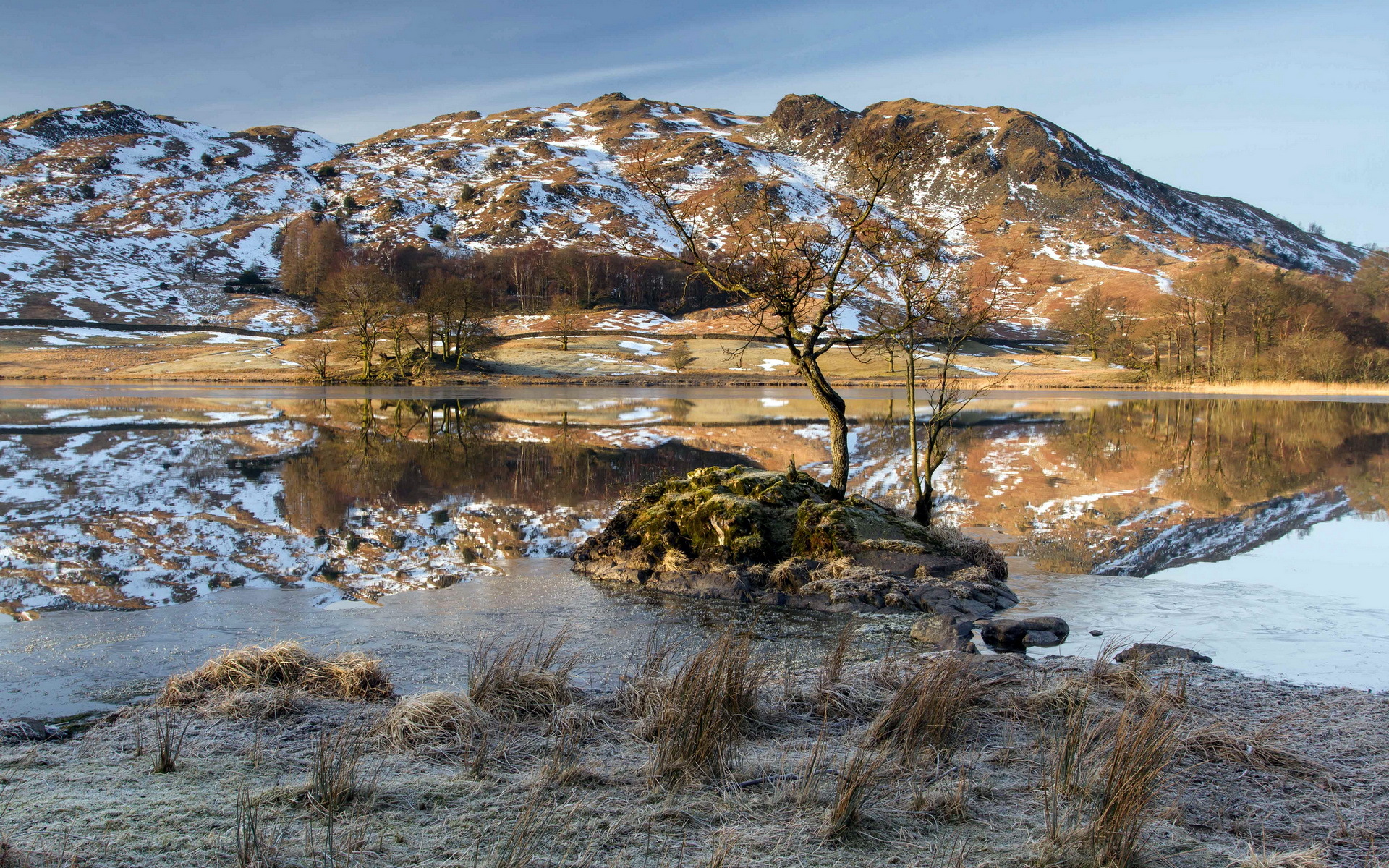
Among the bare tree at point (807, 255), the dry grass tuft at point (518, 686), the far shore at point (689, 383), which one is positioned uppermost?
the bare tree at point (807, 255)

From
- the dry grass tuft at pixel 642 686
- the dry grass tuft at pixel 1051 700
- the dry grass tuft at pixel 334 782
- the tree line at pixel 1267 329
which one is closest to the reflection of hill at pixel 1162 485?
the dry grass tuft at pixel 1051 700

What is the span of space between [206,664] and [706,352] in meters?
87.2

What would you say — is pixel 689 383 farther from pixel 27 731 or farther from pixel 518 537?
pixel 27 731

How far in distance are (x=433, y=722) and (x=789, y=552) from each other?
23.1 ft

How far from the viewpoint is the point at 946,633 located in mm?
8492

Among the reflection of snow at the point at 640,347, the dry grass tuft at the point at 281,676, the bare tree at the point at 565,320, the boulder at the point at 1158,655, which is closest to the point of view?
the dry grass tuft at the point at 281,676

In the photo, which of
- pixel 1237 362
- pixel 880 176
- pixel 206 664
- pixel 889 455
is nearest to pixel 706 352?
pixel 1237 362

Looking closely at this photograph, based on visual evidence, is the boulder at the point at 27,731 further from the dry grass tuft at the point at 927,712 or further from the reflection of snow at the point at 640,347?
the reflection of snow at the point at 640,347

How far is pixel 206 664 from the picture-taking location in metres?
6.41

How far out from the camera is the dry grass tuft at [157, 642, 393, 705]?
20.1ft

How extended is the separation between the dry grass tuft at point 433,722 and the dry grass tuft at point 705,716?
118 centimetres

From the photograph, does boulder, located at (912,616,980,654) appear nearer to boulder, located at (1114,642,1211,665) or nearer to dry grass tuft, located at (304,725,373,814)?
boulder, located at (1114,642,1211,665)

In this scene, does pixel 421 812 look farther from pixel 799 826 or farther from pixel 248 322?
pixel 248 322

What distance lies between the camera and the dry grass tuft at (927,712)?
5.17 m
